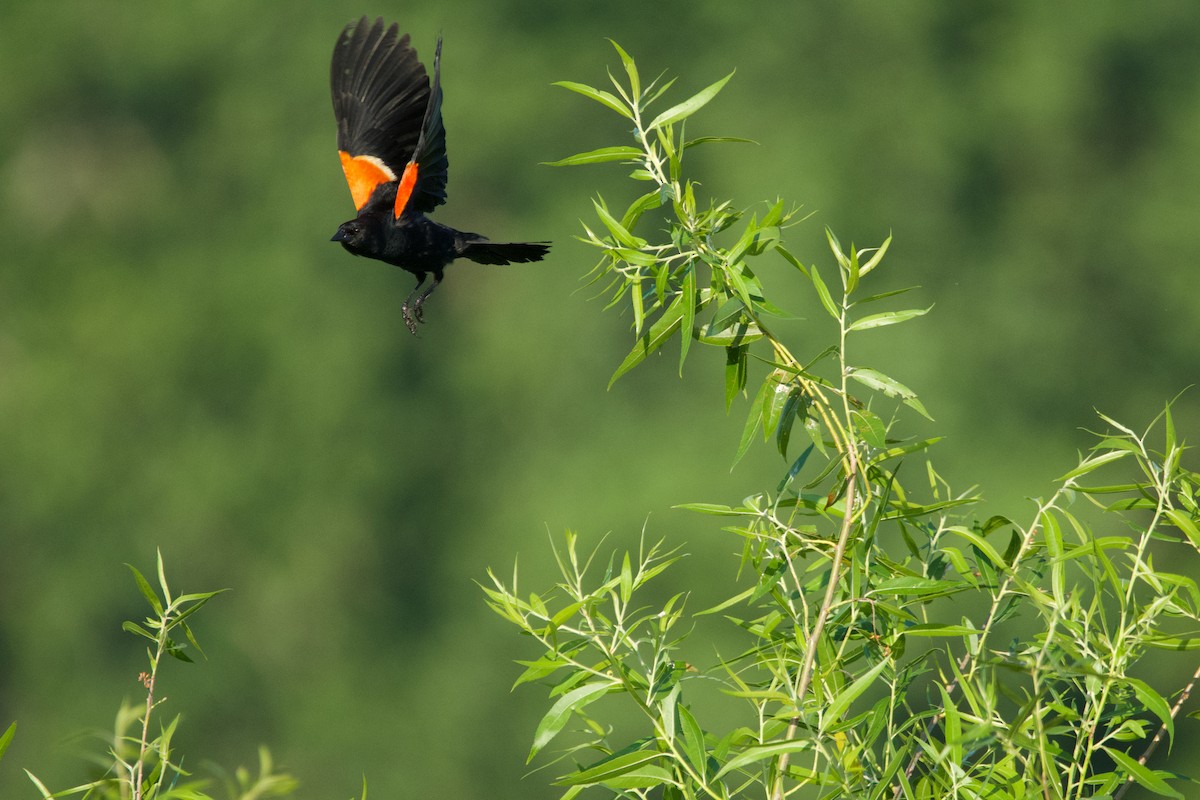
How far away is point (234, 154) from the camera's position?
1463cm

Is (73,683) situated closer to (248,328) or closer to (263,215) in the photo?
(248,328)

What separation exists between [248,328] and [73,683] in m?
3.53

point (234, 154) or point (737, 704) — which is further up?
point (234, 154)

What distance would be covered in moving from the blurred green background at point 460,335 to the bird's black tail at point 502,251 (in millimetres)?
8892

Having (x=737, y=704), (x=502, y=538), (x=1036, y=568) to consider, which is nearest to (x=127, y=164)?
(x=502, y=538)

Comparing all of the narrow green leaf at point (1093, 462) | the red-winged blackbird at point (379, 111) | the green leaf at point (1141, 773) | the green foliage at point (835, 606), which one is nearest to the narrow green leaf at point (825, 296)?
the green foliage at point (835, 606)

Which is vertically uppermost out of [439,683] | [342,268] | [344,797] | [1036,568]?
[1036,568]

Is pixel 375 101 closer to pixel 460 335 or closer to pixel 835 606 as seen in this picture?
pixel 835 606

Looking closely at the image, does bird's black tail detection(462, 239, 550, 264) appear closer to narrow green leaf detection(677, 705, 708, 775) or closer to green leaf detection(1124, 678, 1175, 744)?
narrow green leaf detection(677, 705, 708, 775)

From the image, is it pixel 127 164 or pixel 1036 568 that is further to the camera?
pixel 127 164

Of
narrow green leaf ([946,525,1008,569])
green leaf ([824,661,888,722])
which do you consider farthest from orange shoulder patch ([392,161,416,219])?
green leaf ([824,661,888,722])

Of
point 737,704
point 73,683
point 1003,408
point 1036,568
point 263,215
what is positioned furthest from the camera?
point 263,215

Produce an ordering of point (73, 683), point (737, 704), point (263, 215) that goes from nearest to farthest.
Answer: point (737, 704)
point (73, 683)
point (263, 215)

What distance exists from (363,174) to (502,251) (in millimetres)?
850
